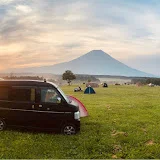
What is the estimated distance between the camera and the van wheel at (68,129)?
14516 mm

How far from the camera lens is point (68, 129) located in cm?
1457

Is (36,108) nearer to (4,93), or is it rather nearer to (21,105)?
(21,105)

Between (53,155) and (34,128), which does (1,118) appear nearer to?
(34,128)

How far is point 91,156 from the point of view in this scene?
11523 millimetres

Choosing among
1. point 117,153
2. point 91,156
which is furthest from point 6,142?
point 117,153

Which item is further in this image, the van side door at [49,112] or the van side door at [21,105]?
the van side door at [21,105]

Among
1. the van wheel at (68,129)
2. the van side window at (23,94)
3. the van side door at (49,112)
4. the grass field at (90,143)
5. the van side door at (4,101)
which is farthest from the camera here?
the van side door at (4,101)

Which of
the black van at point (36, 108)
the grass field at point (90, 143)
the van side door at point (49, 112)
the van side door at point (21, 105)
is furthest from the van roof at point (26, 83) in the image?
the grass field at point (90, 143)

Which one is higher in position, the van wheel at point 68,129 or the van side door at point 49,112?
the van side door at point 49,112

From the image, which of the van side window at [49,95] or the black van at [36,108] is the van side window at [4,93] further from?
the van side window at [49,95]

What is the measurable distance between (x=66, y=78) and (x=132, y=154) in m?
108

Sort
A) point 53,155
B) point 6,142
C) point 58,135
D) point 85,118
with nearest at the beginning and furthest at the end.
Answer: point 53,155 < point 6,142 < point 58,135 < point 85,118

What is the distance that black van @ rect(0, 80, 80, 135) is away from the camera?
14.4m

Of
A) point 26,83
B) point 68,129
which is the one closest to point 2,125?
point 26,83
